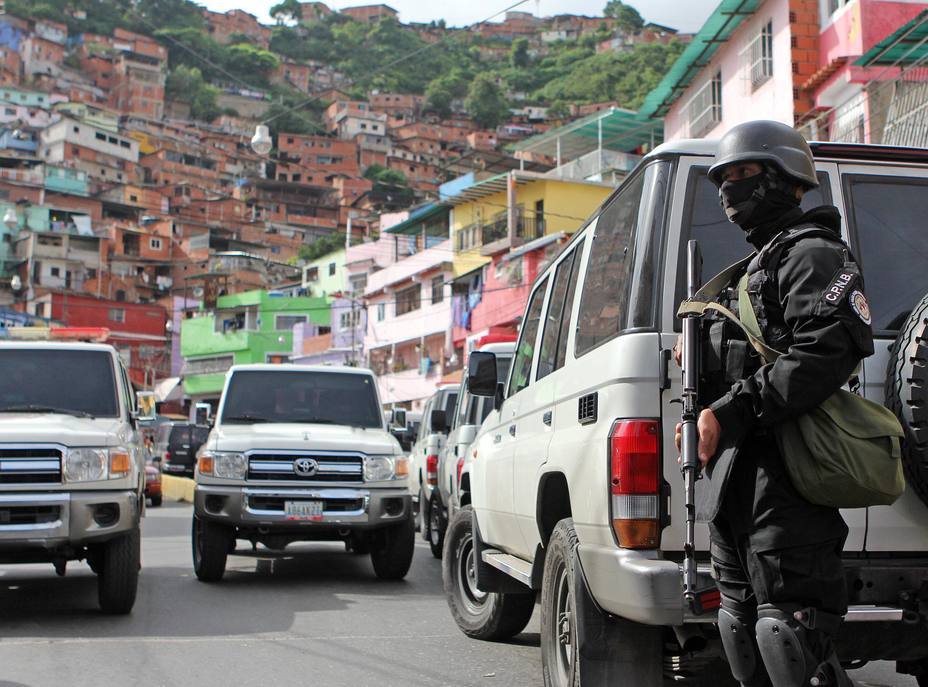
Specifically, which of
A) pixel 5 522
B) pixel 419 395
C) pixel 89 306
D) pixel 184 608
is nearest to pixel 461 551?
pixel 184 608

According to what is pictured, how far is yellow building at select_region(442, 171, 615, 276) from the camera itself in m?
45.8

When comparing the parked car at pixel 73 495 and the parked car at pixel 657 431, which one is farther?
the parked car at pixel 73 495

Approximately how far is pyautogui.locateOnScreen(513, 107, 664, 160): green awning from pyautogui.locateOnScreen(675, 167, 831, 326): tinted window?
36.0m

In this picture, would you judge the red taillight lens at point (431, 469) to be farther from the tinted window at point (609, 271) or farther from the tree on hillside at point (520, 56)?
the tree on hillside at point (520, 56)

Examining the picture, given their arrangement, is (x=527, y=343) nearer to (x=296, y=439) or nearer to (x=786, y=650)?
(x=786, y=650)

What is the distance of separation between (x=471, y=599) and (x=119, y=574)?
2.70 meters

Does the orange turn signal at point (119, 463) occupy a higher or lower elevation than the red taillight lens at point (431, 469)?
higher

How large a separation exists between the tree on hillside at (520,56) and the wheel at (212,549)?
6134 inches

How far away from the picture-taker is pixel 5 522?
7.80m

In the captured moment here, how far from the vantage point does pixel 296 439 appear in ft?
33.2

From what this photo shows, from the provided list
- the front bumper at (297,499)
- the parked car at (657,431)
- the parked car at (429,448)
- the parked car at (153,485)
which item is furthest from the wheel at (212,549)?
the parked car at (153,485)

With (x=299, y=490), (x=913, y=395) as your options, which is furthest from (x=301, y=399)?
(x=913, y=395)

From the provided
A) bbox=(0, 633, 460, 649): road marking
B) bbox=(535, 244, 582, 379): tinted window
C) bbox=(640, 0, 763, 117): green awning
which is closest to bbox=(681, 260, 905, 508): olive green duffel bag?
bbox=(535, 244, 582, 379): tinted window

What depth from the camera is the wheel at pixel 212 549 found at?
9961 mm
